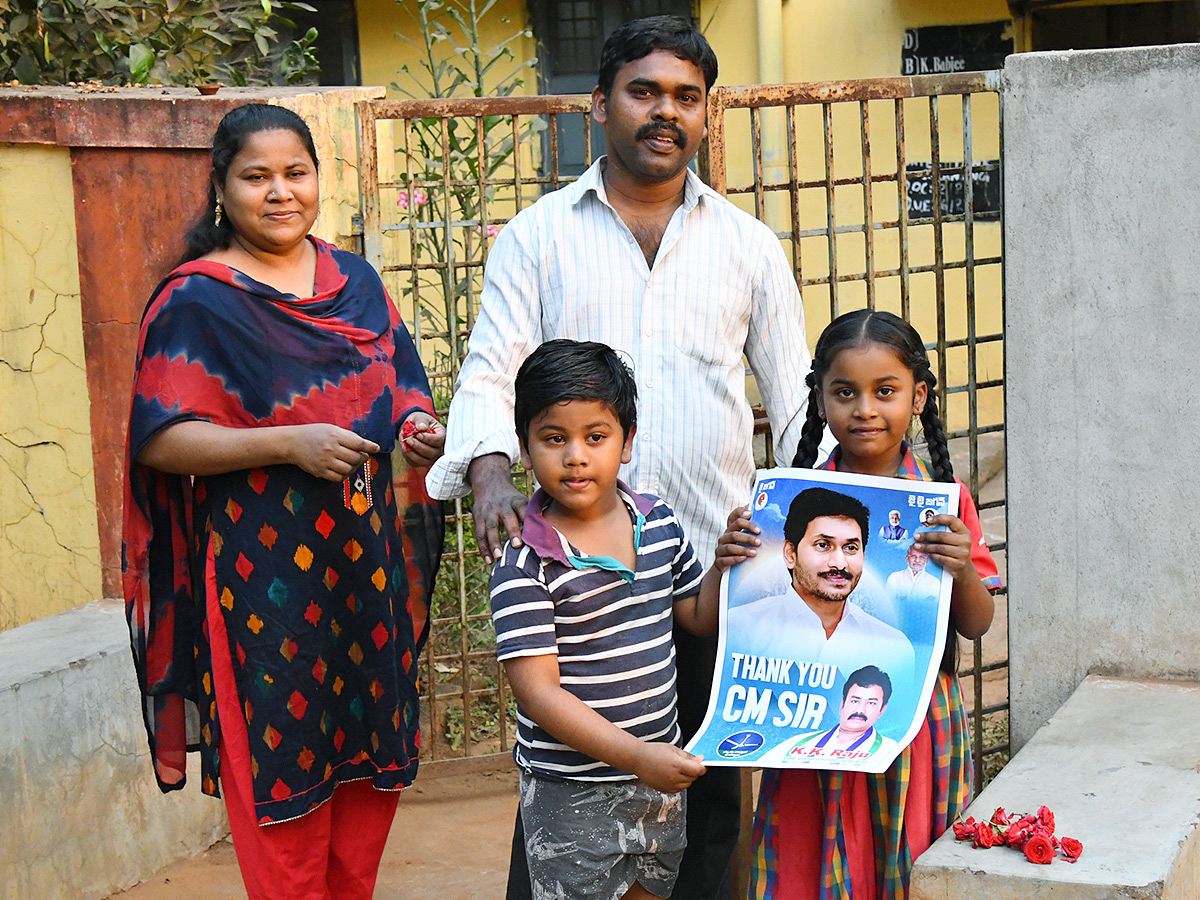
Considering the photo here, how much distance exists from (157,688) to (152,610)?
0.17 metres

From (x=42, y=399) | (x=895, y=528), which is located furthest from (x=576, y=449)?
(x=42, y=399)

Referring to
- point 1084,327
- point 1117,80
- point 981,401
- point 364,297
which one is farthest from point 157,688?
point 981,401

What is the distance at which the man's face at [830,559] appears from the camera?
2.23 metres

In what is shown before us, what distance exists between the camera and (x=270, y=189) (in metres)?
2.58

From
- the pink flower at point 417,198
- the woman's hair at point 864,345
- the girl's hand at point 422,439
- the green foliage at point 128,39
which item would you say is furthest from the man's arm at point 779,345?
the green foliage at point 128,39

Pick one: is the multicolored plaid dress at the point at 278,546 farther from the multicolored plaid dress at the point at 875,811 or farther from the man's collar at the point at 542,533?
the multicolored plaid dress at the point at 875,811

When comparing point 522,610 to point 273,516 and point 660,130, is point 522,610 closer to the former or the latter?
point 273,516

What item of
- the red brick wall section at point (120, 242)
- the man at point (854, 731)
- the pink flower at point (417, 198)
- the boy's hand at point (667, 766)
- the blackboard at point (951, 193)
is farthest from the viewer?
the blackboard at point (951, 193)

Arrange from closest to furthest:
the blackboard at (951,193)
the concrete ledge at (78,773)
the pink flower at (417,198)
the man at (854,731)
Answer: the man at (854,731), the concrete ledge at (78,773), the pink flower at (417,198), the blackboard at (951,193)

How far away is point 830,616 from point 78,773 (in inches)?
86.8

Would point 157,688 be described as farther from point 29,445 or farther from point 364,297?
point 29,445

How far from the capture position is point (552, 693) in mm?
2084

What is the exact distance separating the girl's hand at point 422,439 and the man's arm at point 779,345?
641 millimetres

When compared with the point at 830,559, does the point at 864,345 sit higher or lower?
higher
